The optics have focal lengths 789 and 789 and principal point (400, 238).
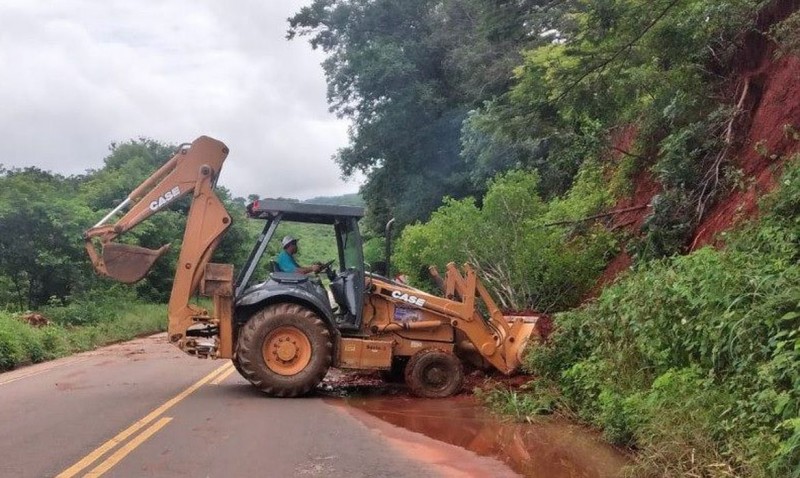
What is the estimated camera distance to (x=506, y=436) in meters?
8.50

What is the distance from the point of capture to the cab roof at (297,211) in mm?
11219

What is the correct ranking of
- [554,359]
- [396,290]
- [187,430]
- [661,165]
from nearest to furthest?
1. [187,430]
2. [554,359]
3. [396,290]
4. [661,165]

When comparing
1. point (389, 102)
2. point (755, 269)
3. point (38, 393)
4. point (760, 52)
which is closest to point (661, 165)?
point (760, 52)

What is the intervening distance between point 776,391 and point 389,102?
1136 inches

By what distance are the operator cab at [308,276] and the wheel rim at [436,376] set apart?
1.20m

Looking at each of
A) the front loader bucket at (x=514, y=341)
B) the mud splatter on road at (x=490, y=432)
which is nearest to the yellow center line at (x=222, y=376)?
the mud splatter on road at (x=490, y=432)

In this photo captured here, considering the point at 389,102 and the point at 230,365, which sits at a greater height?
the point at 389,102

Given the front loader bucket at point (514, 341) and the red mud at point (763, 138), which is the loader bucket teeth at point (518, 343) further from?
the red mud at point (763, 138)

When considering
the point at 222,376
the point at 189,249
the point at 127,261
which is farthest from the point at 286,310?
the point at 222,376

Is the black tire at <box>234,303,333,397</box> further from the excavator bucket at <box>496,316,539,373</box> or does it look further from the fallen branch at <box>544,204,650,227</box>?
the fallen branch at <box>544,204,650,227</box>

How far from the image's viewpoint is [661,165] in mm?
13016

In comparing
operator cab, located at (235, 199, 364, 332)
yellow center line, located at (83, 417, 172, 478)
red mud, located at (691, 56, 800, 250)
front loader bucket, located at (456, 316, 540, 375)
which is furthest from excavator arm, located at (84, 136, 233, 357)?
red mud, located at (691, 56, 800, 250)

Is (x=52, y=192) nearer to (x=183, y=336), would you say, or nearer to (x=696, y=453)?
(x=183, y=336)

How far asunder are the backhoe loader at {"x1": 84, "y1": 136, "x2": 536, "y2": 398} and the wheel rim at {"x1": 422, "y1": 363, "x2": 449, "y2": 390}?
0.05ft
